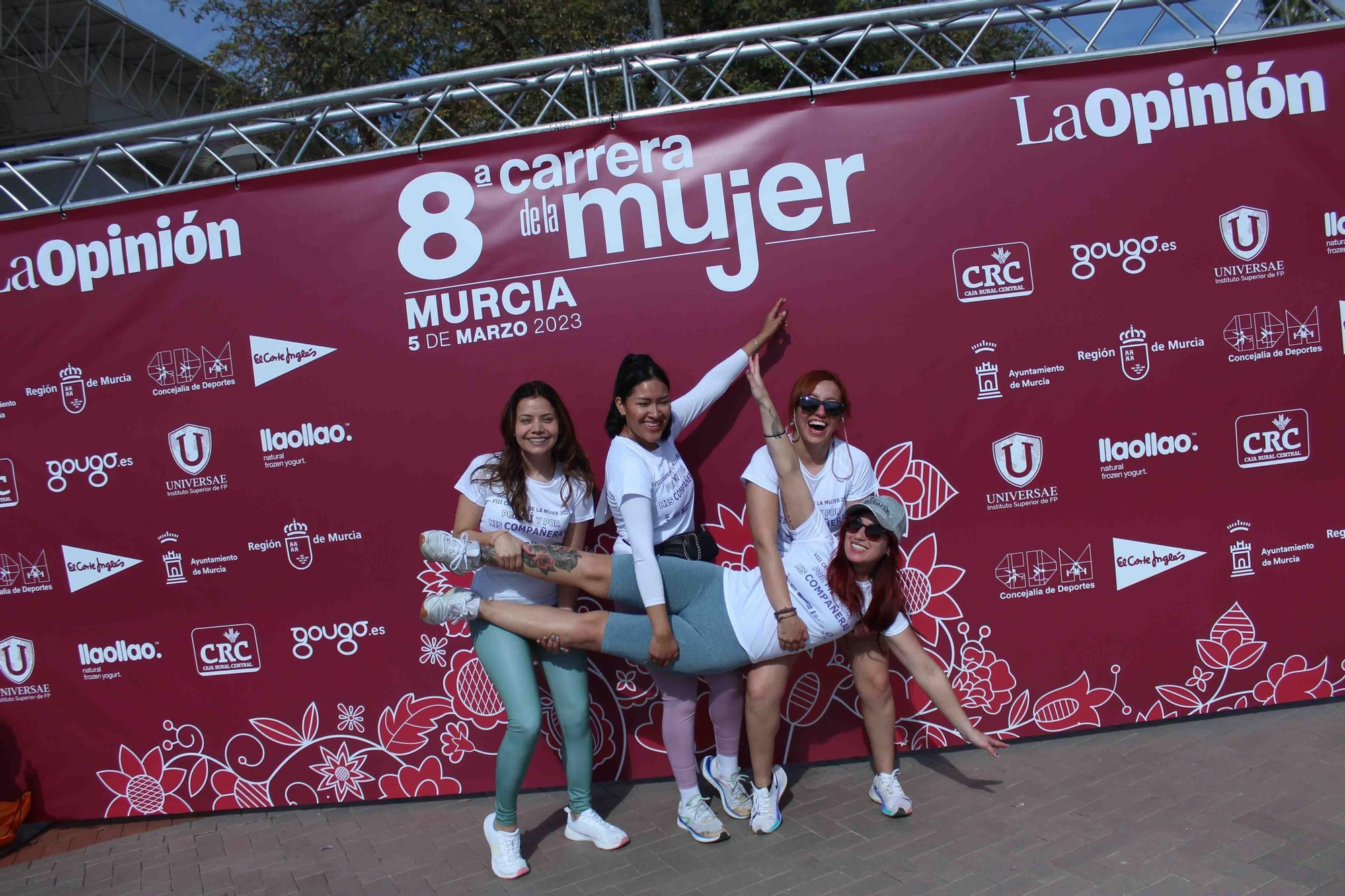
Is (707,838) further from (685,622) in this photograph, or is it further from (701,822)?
(685,622)

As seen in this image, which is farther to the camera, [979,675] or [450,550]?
[979,675]

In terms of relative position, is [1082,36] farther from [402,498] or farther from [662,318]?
[402,498]

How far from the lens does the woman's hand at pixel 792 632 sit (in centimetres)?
315

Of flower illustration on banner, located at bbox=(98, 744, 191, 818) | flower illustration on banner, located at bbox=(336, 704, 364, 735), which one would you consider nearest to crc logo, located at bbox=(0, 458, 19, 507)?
flower illustration on banner, located at bbox=(98, 744, 191, 818)

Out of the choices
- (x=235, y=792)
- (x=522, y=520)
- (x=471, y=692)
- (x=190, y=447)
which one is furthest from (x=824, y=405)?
(x=235, y=792)

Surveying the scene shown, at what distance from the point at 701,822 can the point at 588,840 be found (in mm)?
446

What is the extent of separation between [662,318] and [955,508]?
1.44 metres

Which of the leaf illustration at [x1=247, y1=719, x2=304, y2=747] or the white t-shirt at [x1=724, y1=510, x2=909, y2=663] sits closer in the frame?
the white t-shirt at [x1=724, y1=510, x2=909, y2=663]

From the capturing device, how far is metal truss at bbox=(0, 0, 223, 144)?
15.0 metres

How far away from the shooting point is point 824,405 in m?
3.27

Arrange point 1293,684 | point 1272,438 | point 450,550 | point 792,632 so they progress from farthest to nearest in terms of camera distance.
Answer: point 1293,684 → point 1272,438 → point 792,632 → point 450,550

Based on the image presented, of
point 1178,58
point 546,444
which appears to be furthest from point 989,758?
point 1178,58

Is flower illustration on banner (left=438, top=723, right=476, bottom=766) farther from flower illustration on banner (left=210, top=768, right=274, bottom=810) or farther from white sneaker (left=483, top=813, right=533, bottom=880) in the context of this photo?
flower illustration on banner (left=210, top=768, right=274, bottom=810)

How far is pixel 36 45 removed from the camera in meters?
15.6
